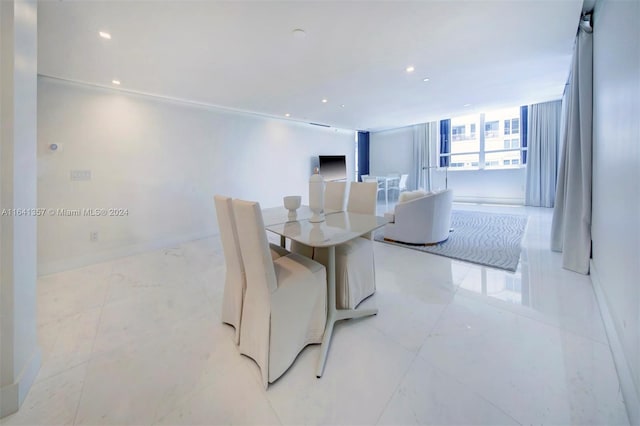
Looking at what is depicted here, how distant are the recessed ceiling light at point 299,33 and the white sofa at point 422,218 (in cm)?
236

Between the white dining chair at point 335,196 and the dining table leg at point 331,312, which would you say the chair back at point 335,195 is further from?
the dining table leg at point 331,312

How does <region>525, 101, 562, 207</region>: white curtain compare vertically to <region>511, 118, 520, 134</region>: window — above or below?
below

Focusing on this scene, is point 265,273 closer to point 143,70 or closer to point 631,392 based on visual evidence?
point 631,392

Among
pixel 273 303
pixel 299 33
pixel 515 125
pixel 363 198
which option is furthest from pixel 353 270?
pixel 515 125

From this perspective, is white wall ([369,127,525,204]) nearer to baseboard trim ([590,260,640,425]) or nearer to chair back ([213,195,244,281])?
baseboard trim ([590,260,640,425])

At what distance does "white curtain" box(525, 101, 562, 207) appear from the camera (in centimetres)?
580

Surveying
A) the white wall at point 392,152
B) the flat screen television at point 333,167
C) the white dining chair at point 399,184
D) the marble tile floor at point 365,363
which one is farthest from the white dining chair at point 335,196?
the white wall at point 392,152

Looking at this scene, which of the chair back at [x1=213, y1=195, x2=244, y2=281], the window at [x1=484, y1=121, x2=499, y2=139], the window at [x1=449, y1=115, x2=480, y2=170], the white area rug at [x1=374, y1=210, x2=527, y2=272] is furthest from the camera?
the window at [x1=449, y1=115, x2=480, y2=170]

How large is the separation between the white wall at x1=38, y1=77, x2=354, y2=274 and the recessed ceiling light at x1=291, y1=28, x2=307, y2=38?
266cm

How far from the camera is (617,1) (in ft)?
5.20

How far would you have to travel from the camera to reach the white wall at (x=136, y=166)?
3.00 meters

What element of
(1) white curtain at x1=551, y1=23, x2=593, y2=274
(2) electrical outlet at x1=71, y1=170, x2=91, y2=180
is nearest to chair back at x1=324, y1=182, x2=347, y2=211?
(1) white curtain at x1=551, y1=23, x2=593, y2=274

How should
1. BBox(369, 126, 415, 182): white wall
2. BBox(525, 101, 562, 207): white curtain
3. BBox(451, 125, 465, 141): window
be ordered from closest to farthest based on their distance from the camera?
1. BBox(525, 101, 562, 207): white curtain
2. BBox(451, 125, 465, 141): window
3. BBox(369, 126, 415, 182): white wall

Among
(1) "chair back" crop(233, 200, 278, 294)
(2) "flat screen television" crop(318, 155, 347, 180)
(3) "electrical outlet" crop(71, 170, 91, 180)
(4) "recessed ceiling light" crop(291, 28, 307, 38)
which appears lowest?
(1) "chair back" crop(233, 200, 278, 294)
